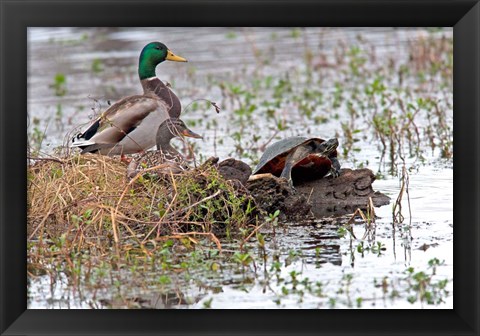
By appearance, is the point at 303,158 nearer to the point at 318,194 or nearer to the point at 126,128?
the point at 318,194

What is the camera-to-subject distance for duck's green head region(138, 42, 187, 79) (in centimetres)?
859

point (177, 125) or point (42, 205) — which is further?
point (177, 125)

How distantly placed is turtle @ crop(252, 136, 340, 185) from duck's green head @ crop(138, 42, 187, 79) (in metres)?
1.45

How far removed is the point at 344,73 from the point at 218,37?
9.91 feet

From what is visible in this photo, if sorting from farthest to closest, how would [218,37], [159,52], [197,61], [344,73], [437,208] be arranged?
[218,37], [197,61], [344,73], [159,52], [437,208]

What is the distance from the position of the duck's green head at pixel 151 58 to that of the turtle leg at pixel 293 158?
1538 millimetres

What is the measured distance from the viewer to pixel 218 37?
14.8 m

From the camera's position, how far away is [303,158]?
24.5 feet

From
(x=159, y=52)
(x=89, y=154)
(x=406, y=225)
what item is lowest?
(x=406, y=225)

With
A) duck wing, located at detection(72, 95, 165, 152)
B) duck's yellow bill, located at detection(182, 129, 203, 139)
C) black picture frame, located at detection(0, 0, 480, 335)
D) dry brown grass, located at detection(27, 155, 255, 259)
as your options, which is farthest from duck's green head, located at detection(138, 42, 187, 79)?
black picture frame, located at detection(0, 0, 480, 335)
